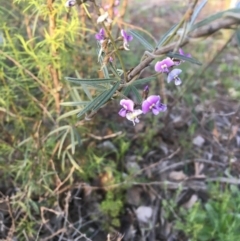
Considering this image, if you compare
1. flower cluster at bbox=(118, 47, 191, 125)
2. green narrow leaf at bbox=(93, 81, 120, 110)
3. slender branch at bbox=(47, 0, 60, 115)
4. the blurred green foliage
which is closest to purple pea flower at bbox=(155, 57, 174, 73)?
flower cluster at bbox=(118, 47, 191, 125)

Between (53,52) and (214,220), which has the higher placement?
(53,52)

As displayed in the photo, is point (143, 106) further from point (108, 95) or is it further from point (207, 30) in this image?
point (207, 30)

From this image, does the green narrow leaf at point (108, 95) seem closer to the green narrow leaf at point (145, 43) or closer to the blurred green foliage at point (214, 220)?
the green narrow leaf at point (145, 43)

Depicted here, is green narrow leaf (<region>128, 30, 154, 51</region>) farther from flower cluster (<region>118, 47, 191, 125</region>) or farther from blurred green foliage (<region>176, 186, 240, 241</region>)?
blurred green foliage (<region>176, 186, 240, 241</region>)

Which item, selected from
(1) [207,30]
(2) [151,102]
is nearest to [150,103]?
(2) [151,102]

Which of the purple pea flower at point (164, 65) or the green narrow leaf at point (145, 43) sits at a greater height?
the green narrow leaf at point (145, 43)

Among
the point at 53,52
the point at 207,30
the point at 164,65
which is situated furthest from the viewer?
the point at 53,52

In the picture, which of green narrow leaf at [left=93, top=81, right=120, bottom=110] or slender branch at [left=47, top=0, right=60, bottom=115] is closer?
green narrow leaf at [left=93, top=81, right=120, bottom=110]

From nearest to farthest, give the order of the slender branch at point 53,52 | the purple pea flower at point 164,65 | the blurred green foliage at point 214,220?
1. the purple pea flower at point 164,65
2. the slender branch at point 53,52
3. the blurred green foliage at point 214,220

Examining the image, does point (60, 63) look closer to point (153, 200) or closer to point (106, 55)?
point (106, 55)

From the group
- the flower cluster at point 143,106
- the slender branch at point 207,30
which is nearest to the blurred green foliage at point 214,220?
the flower cluster at point 143,106

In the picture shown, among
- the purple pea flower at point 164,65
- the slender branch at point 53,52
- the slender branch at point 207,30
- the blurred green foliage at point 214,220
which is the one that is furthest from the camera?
the blurred green foliage at point 214,220
